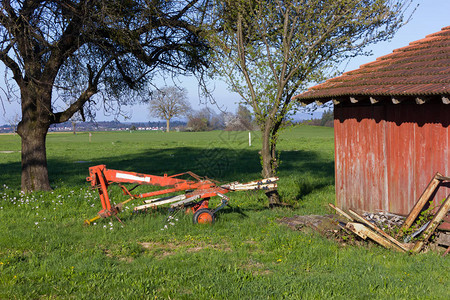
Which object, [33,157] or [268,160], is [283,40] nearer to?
[268,160]

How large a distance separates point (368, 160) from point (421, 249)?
250 cm

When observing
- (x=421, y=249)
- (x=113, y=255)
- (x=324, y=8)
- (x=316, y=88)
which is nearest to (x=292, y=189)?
(x=316, y=88)

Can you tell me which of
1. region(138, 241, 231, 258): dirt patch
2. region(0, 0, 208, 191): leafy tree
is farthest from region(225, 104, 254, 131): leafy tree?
region(138, 241, 231, 258): dirt patch

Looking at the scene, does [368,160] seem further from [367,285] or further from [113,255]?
[113,255]

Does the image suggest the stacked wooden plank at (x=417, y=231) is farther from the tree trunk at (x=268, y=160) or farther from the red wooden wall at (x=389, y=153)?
the tree trunk at (x=268, y=160)

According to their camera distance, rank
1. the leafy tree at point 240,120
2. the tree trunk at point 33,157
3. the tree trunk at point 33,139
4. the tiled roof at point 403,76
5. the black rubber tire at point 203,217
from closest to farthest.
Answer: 1. the tiled roof at point 403,76
2. the black rubber tire at point 203,217
3. the tree trunk at point 33,139
4. the tree trunk at point 33,157
5. the leafy tree at point 240,120

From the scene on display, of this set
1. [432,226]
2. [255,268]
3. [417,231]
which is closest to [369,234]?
[417,231]

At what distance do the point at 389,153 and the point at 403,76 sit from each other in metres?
1.51

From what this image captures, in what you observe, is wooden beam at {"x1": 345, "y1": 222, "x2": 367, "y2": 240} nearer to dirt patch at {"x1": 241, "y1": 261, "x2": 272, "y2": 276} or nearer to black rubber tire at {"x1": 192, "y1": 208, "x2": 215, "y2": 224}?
dirt patch at {"x1": 241, "y1": 261, "x2": 272, "y2": 276}

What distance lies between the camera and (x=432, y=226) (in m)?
7.28

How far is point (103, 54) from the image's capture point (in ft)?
46.4

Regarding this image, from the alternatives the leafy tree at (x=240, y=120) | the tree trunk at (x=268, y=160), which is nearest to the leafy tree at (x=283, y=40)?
the tree trunk at (x=268, y=160)

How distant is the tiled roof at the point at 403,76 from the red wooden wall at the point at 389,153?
51 centimetres

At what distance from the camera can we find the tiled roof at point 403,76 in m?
7.84
